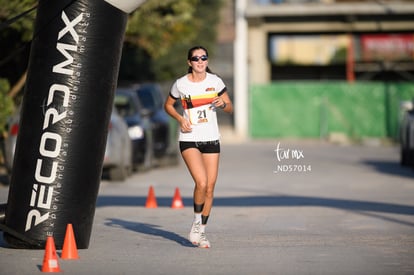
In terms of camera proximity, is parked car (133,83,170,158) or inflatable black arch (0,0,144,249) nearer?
inflatable black arch (0,0,144,249)

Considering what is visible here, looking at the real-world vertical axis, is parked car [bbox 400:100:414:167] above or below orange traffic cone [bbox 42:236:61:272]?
above

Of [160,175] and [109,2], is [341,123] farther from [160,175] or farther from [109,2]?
[109,2]

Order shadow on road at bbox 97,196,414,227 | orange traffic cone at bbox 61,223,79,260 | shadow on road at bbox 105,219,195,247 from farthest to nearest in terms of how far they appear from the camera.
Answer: shadow on road at bbox 97,196,414,227, shadow on road at bbox 105,219,195,247, orange traffic cone at bbox 61,223,79,260

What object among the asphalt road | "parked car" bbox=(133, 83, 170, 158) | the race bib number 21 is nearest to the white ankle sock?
the asphalt road

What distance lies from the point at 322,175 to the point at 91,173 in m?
13.4

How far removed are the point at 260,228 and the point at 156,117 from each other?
44.2 feet

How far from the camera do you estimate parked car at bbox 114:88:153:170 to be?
23422 mm

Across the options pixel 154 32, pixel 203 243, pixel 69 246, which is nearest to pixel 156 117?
pixel 154 32

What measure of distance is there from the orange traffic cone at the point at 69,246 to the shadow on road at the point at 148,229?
4.88ft

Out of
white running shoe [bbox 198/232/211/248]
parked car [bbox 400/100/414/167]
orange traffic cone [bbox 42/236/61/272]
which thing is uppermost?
A: parked car [bbox 400/100/414/167]

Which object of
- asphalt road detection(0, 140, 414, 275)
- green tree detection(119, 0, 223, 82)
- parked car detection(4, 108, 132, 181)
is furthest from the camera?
green tree detection(119, 0, 223, 82)

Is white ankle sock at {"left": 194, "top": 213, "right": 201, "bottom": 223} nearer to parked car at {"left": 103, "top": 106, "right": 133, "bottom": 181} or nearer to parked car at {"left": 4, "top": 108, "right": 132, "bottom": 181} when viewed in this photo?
parked car at {"left": 4, "top": 108, "right": 132, "bottom": 181}

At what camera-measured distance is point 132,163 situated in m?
23.5

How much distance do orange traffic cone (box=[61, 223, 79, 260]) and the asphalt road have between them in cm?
11
